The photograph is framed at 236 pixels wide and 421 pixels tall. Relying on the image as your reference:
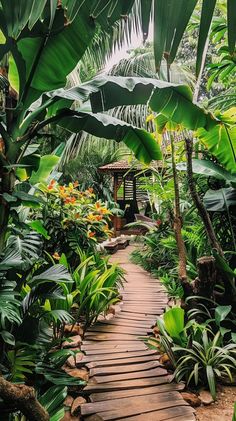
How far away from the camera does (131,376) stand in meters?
2.77

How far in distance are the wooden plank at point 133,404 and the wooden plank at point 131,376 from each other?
26 cm

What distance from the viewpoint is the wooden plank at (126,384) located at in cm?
256

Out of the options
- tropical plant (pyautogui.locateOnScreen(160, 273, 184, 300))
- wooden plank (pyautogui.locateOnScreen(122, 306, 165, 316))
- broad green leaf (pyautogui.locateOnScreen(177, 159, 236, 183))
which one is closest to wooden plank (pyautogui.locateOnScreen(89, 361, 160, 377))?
wooden plank (pyautogui.locateOnScreen(122, 306, 165, 316))

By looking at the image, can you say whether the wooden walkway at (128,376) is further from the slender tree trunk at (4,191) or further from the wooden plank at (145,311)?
the slender tree trunk at (4,191)

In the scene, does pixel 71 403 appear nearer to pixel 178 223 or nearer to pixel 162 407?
pixel 162 407

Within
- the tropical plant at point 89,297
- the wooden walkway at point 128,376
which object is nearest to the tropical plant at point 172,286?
the wooden walkway at point 128,376

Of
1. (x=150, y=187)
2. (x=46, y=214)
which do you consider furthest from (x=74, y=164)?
(x=46, y=214)

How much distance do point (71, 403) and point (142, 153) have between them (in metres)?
2.32

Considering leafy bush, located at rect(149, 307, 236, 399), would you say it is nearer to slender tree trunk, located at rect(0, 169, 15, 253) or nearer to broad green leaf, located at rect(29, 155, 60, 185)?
slender tree trunk, located at rect(0, 169, 15, 253)

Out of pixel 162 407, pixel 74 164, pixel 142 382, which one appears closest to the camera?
pixel 162 407

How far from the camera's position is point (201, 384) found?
8.87ft

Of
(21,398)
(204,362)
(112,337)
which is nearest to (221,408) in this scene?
(204,362)

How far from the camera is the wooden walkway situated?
2289 millimetres

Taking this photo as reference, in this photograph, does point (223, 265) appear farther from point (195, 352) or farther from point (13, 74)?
point (13, 74)
